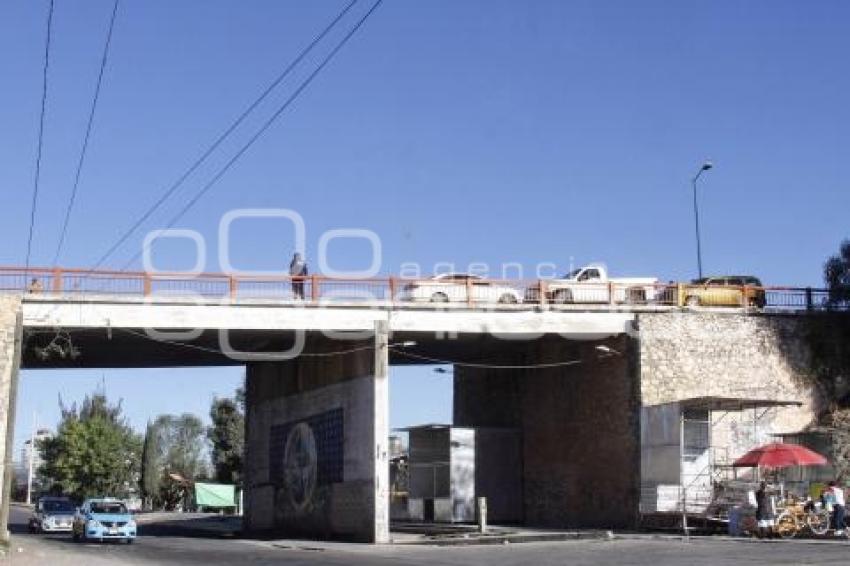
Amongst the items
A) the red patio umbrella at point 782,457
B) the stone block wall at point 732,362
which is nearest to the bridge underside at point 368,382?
the stone block wall at point 732,362

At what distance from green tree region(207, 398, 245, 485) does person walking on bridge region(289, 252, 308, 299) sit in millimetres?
45116

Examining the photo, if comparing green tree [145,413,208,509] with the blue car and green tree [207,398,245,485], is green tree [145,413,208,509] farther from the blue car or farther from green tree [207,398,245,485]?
the blue car

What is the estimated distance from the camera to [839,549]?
24062 mm

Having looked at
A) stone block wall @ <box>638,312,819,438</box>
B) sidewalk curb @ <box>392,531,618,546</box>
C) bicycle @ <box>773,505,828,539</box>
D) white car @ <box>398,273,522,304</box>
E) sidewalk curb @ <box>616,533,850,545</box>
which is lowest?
sidewalk curb @ <box>392,531,618,546</box>

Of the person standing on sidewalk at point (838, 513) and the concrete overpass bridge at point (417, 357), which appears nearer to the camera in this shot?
the person standing on sidewalk at point (838, 513)

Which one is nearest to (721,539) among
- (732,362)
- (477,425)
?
(732,362)

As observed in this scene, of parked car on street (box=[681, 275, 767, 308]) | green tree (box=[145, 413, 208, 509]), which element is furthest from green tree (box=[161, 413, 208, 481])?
parked car on street (box=[681, 275, 767, 308])

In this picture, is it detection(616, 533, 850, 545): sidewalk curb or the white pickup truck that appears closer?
detection(616, 533, 850, 545): sidewalk curb

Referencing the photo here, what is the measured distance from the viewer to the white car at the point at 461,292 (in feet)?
120

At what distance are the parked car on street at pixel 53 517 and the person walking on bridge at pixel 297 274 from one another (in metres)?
15.8

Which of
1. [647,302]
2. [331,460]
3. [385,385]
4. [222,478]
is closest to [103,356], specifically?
[331,460]

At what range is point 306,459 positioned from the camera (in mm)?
42469

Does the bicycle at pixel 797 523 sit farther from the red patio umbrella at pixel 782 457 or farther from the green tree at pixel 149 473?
the green tree at pixel 149 473

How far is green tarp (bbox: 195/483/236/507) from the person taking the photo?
73.3m
